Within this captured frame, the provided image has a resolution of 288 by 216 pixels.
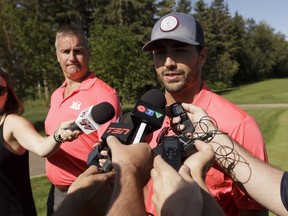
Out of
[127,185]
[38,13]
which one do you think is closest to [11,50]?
[127,185]

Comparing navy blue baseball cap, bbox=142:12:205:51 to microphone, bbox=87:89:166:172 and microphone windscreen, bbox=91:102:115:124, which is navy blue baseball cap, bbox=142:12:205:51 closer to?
microphone windscreen, bbox=91:102:115:124

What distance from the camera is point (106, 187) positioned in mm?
1901

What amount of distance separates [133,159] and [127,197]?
17 centimetres

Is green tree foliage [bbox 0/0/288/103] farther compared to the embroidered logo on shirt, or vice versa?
green tree foliage [bbox 0/0/288/103]

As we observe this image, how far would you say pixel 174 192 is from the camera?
147cm

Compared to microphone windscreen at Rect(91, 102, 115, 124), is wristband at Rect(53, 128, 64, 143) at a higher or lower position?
lower

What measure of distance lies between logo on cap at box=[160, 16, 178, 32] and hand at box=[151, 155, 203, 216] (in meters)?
1.58

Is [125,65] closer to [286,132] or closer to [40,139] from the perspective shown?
[286,132]

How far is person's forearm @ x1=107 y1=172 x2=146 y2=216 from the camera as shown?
152cm

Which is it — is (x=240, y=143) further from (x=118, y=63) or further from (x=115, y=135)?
(x=118, y=63)

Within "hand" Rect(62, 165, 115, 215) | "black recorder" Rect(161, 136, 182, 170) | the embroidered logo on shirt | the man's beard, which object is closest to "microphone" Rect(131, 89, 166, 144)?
"black recorder" Rect(161, 136, 182, 170)

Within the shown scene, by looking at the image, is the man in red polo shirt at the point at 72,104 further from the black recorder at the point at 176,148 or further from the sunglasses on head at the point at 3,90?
the black recorder at the point at 176,148

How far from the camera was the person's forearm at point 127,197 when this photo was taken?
1520 millimetres

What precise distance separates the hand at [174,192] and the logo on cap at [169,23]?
158cm
